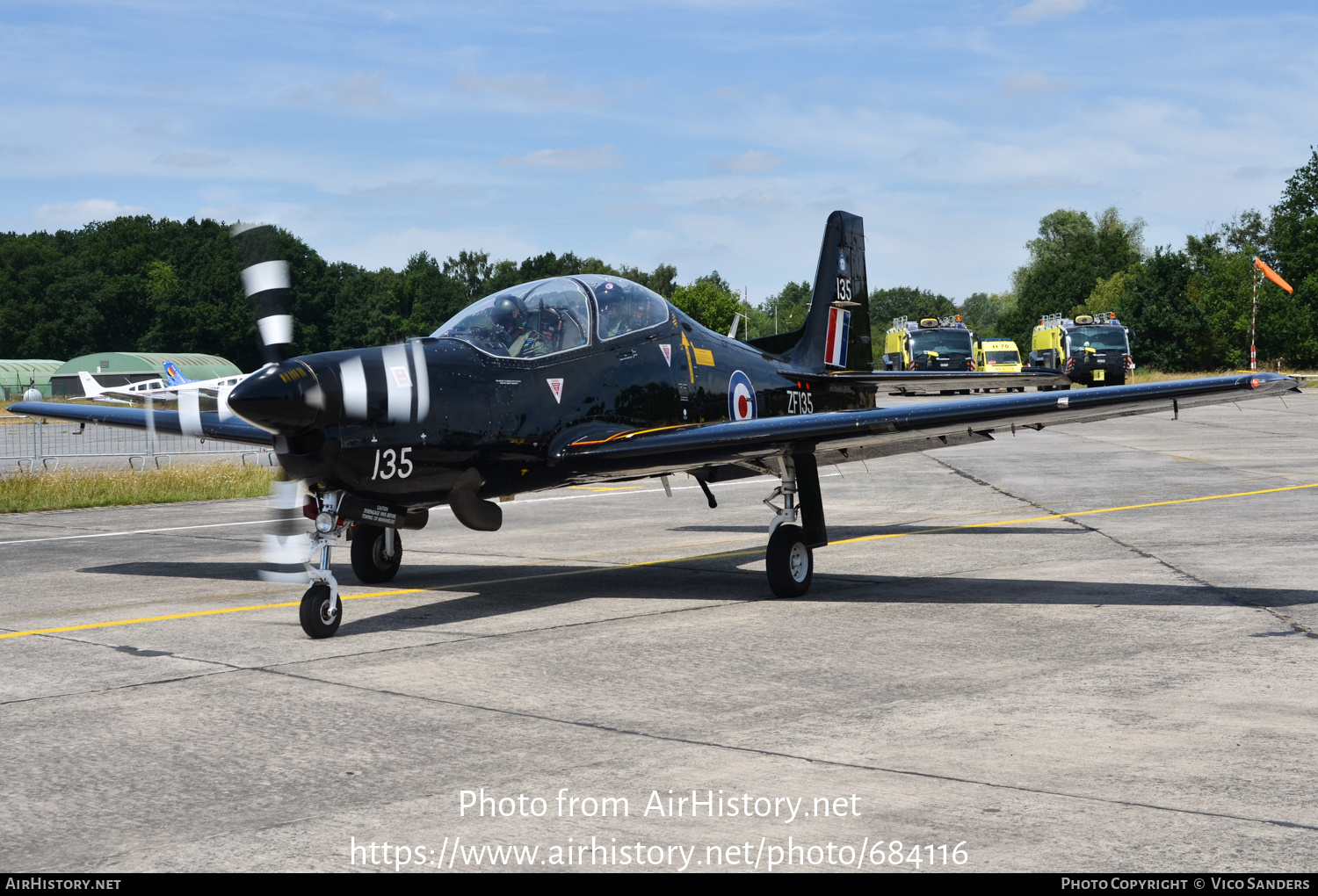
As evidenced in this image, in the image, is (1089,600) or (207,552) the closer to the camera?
(1089,600)

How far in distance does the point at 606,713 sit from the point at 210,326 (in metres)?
121

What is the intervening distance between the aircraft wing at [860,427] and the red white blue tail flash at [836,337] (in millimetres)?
4157

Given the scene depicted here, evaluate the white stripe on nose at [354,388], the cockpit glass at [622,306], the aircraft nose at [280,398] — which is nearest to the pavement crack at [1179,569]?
the cockpit glass at [622,306]

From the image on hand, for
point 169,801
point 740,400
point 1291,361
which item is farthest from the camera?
point 1291,361

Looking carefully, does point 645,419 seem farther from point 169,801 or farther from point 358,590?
point 169,801

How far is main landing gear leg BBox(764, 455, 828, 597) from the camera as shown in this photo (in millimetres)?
10203

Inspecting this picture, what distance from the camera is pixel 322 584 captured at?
Answer: 8.66m

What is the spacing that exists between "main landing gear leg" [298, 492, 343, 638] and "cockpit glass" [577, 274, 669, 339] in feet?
9.85

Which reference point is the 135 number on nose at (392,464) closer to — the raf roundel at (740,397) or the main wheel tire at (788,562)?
the main wheel tire at (788,562)

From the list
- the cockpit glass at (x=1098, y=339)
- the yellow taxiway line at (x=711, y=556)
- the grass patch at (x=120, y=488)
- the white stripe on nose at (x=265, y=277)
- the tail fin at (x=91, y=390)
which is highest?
the cockpit glass at (x=1098, y=339)

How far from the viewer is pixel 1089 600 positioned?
9.56 meters

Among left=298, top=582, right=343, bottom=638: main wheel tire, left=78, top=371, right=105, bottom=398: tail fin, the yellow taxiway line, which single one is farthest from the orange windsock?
left=298, top=582, right=343, bottom=638: main wheel tire

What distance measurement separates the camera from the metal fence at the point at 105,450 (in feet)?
88.5
